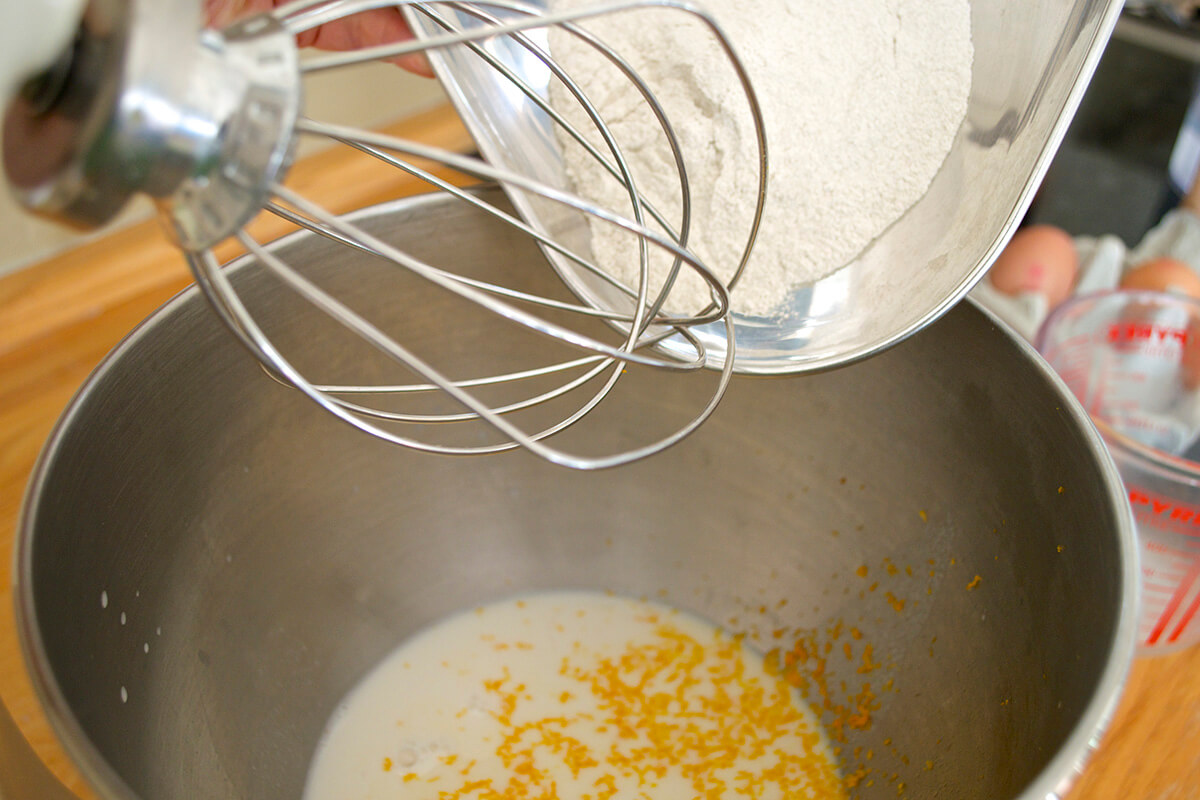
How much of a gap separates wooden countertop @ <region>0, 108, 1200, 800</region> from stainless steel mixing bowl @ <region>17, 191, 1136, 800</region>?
6 centimetres

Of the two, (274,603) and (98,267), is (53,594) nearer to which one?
(274,603)

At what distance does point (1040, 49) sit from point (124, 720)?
20.2 inches

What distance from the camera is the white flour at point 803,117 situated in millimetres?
427

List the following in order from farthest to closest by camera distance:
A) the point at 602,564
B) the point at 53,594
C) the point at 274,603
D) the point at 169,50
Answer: the point at 602,564, the point at 274,603, the point at 53,594, the point at 169,50

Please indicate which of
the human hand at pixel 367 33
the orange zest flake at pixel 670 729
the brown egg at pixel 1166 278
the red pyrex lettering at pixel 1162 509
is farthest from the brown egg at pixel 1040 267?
the human hand at pixel 367 33

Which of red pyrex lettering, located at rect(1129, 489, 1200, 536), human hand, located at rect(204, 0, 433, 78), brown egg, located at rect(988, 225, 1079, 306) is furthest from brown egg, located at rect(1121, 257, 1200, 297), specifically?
human hand, located at rect(204, 0, 433, 78)

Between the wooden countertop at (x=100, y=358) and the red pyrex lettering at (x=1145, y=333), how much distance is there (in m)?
0.23

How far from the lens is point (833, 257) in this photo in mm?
439

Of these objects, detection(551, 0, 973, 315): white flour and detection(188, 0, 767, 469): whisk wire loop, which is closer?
detection(188, 0, 767, 469): whisk wire loop

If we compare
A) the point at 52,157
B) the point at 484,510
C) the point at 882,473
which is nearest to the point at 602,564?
the point at 484,510

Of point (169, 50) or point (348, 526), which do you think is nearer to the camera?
point (169, 50)

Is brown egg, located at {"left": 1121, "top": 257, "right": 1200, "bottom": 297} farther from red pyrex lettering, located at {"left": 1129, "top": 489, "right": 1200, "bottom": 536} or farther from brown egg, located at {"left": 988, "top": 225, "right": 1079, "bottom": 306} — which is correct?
red pyrex lettering, located at {"left": 1129, "top": 489, "right": 1200, "bottom": 536}

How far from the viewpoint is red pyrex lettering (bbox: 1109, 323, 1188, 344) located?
1.97ft

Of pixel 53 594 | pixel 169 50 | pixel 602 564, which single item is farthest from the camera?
pixel 602 564
